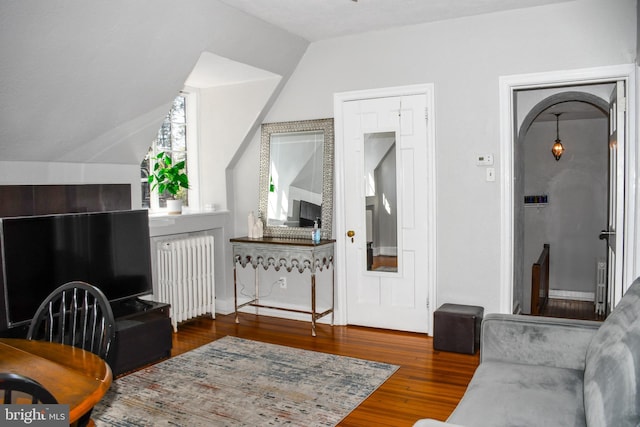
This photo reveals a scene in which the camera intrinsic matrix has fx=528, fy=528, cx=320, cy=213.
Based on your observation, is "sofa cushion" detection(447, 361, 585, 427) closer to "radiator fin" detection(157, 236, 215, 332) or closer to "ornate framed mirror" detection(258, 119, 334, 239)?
"ornate framed mirror" detection(258, 119, 334, 239)

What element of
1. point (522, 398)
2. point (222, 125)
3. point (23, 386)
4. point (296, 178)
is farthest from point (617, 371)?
point (222, 125)

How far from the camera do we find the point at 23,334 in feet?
11.5

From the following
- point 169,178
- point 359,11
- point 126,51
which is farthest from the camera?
point 169,178

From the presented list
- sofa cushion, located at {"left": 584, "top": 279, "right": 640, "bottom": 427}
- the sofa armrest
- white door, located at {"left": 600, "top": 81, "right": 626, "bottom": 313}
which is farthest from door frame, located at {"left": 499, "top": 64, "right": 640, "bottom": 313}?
sofa cushion, located at {"left": 584, "top": 279, "right": 640, "bottom": 427}

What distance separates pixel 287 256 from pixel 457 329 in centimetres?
161

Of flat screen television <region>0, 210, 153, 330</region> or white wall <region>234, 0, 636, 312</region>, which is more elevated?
white wall <region>234, 0, 636, 312</region>

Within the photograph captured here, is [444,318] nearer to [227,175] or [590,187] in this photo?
[227,175]

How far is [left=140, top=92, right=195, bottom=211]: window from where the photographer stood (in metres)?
5.07

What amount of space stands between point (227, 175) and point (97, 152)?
1.54 metres

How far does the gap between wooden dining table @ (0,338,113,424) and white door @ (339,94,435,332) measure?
3.07 metres

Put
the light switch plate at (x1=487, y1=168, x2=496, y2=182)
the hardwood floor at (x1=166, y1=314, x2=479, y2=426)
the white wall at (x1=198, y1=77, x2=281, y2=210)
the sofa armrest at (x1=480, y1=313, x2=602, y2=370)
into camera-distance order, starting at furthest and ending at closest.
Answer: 1. the white wall at (x1=198, y1=77, x2=281, y2=210)
2. the light switch plate at (x1=487, y1=168, x2=496, y2=182)
3. the hardwood floor at (x1=166, y1=314, x2=479, y2=426)
4. the sofa armrest at (x1=480, y1=313, x2=602, y2=370)

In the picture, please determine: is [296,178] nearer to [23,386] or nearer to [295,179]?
[295,179]

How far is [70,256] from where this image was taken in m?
3.73

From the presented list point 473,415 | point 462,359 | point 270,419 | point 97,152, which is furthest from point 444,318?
point 97,152
